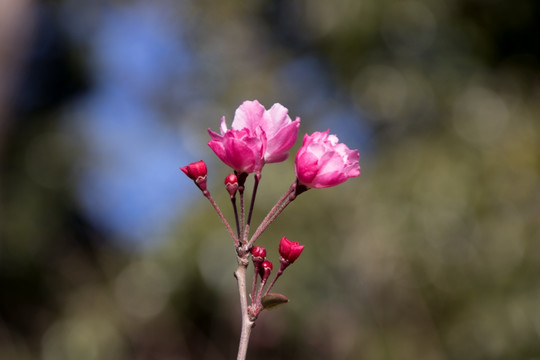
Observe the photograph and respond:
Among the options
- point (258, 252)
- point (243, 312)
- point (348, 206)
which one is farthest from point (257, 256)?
point (348, 206)

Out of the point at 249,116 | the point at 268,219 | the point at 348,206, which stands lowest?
the point at 348,206

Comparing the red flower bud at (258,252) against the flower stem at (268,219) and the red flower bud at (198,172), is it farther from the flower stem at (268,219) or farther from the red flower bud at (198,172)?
the red flower bud at (198,172)

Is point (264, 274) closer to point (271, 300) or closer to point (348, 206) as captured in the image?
point (271, 300)

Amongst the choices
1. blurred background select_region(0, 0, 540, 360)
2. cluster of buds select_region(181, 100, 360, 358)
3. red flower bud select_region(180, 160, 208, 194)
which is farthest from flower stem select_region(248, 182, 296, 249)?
blurred background select_region(0, 0, 540, 360)

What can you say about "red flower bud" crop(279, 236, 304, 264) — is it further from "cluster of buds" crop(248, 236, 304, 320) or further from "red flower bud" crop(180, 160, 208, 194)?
"red flower bud" crop(180, 160, 208, 194)

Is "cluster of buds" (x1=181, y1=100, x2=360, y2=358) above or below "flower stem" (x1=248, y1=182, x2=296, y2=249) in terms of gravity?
above
